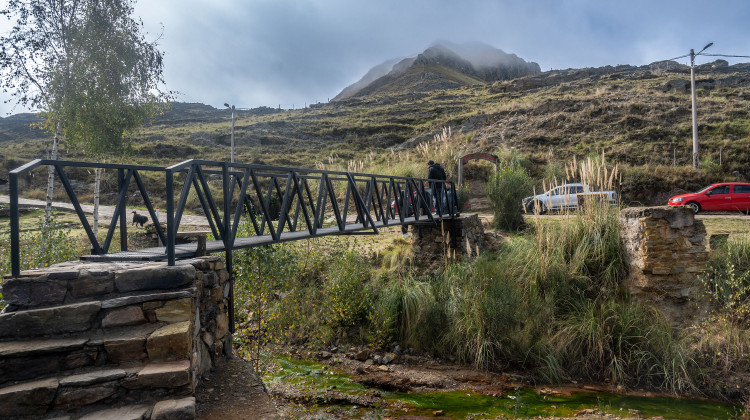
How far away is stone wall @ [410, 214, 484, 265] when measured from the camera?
9.80m

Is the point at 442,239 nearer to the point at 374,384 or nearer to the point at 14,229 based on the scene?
the point at 374,384

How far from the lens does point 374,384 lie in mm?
6434

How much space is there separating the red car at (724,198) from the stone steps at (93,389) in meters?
15.1

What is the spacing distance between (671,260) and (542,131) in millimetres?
20196

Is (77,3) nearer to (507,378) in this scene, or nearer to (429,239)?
(429,239)

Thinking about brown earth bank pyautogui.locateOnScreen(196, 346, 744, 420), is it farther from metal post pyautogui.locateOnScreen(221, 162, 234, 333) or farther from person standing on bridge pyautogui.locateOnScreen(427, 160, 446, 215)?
person standing on bridge pyautogui.locateOnScreen(427, 160, 446, 215)

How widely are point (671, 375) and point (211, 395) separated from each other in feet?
21.2

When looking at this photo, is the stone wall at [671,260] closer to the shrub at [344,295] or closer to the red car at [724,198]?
the shrub at [344,295]

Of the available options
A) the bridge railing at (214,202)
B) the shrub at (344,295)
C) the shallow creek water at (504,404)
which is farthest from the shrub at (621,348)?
the bridge railing at (214,202)

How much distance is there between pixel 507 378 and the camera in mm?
6496

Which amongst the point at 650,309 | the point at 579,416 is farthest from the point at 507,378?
the point at 650,309

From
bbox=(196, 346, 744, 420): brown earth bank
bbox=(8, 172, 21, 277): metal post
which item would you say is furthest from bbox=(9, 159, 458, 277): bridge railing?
bbox=(196, 346, 744, 420): brown earth bank

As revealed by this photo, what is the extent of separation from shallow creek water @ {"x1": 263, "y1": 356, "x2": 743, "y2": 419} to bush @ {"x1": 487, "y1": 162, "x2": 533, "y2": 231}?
6.12 metres

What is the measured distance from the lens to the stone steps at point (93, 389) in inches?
96.4
